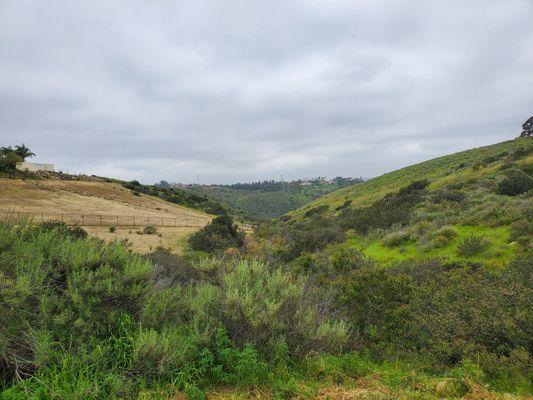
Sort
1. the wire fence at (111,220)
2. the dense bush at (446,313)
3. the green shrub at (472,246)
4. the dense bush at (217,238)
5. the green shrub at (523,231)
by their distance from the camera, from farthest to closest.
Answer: the wire fence at (111,220) < the dense bush at (217,238) < the green shrub at (472,246) < the green shrub at (523,231) < the dense bush at (446,313)

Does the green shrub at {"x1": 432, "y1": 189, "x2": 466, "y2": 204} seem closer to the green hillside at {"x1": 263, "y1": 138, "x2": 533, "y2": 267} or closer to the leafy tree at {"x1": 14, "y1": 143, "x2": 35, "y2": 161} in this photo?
the green hillside at {"x1": 263, "y1": 138, "x2": 533, "y2": 267}

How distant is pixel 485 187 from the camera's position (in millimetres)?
19188

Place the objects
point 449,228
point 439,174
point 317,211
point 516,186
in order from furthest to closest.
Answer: point 317,211 → point 439,174 → point 516,186 → point 449,228

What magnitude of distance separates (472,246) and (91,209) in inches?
1501

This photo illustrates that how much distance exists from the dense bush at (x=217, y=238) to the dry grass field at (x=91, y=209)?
1.57 meters

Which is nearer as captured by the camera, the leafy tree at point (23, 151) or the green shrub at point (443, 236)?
the green shrub at point (443, 236)

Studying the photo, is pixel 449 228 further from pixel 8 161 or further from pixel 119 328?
pixel 8 161

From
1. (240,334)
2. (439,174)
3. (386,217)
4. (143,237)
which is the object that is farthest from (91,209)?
(439,174)

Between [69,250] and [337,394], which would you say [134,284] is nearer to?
[69,250]

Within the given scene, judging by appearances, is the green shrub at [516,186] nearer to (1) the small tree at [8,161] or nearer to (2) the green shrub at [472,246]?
(2) the green shrub at [472,246]

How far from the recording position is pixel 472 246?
10.0 m

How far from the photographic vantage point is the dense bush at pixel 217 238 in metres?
22.1

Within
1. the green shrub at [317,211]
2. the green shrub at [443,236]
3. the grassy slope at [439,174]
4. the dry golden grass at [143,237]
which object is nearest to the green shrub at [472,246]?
the green shrub at [443,236]

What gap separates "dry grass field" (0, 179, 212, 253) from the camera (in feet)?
87.8
